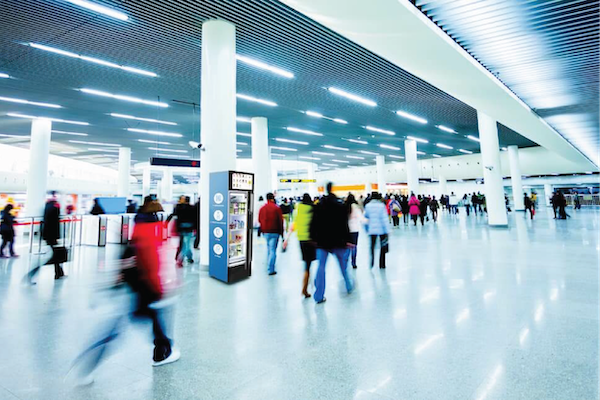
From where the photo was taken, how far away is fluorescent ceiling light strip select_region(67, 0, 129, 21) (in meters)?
6.13

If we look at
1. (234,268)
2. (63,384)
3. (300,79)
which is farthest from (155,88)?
(63,384)

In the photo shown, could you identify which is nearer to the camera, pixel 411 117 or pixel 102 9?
pixel 102 9

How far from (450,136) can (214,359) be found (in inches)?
895

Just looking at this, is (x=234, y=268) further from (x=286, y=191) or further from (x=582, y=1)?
(x=286, y=191)

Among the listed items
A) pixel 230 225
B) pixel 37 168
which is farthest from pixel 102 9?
pixel 37 168

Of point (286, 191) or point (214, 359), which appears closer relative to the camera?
point (214, 359)

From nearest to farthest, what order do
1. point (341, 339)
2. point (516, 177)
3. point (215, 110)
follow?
point (341, 339) < point (215, 110) < point (516, 177)

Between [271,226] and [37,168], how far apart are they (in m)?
14.3

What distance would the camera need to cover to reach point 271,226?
6.11 meters

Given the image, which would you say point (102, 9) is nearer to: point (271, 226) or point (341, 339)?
point (271, 226)

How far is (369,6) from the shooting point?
472 centimetres

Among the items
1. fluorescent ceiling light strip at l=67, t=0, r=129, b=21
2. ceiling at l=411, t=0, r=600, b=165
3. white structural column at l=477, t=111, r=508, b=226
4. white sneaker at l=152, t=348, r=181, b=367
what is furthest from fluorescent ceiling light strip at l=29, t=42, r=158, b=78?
white structural column at l=477, t=111, r=508, b=226

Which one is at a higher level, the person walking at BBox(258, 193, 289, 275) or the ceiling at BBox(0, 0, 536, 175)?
the ceiling at BBox(0, 0, 536, 175)

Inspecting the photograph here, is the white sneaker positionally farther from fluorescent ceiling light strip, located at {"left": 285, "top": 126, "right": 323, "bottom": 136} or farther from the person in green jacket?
fluorescent ceiling light strip, located at {"left": 285, "top": 126, "right": 323, "bottom": 136}
